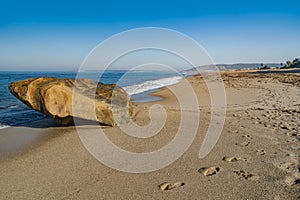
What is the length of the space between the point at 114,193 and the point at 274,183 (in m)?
2.13

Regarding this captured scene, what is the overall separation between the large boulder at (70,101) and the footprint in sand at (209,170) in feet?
10.6

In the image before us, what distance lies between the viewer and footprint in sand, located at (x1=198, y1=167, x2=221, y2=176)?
3281 millimetres

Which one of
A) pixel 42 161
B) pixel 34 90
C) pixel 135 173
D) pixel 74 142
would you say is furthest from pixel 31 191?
pixel 34 90

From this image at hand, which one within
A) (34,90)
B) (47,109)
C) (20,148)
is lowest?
(20,148)

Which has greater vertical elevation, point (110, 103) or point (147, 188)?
point (110, 103)

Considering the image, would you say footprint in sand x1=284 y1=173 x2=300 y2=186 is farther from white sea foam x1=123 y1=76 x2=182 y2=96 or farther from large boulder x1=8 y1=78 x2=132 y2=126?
white sea foam x1=123 y1=76 x2=182 y2=96

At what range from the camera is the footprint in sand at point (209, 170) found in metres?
3.28

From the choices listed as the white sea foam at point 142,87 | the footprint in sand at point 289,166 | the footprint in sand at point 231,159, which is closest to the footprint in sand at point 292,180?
the footprint in sand at point 289,166

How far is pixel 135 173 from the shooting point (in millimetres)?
3371

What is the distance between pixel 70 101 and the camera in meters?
5.70

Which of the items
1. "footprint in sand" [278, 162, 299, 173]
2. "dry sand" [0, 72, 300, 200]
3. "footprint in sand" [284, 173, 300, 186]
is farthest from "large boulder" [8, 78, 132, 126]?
"footprint in sand" [284, 173, 300, 186]

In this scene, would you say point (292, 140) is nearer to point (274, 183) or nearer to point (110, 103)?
point (274, 183)

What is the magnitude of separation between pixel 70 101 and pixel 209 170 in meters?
3.95

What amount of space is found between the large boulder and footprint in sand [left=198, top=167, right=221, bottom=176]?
3.24m
